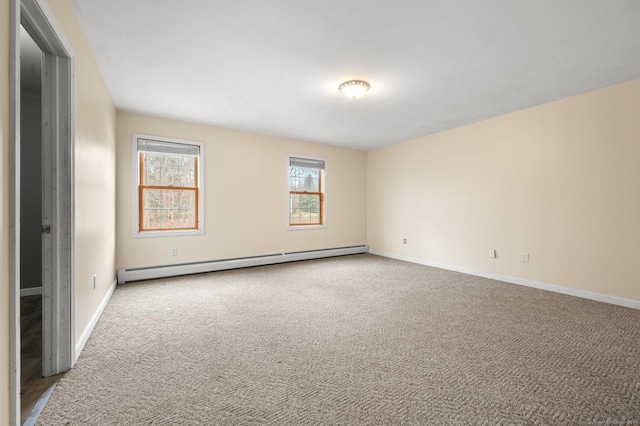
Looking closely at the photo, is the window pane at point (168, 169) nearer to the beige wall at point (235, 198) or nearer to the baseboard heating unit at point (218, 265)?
the beige wall at point (235, 198)

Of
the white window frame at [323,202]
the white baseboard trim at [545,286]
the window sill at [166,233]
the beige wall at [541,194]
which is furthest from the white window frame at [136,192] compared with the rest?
the white baseboard trim at [545,286]

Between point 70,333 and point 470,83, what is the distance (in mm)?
4304

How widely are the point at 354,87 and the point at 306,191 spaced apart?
3048 millimetres

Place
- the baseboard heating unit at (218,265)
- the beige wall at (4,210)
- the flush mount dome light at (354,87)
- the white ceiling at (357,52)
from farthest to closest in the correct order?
the baseboard heating unit at (218,265) → the flush mount dome light at (354,87) → the white ceiling at (357,52) → the beige wall at (4,210)

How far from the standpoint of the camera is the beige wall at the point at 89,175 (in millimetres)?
2084

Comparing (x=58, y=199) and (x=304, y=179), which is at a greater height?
(x=304, y=179)

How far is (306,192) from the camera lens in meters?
5.94

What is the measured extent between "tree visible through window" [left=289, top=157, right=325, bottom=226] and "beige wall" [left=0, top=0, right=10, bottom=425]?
4.53 m

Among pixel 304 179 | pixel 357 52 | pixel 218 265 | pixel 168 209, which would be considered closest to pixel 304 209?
pixel 304 179

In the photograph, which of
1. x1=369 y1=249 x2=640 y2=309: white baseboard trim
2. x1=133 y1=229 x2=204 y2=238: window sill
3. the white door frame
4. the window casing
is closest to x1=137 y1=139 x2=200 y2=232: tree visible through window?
x1=133 y1=229 x2=204 y2=238: window sill

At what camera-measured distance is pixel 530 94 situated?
3465 mm

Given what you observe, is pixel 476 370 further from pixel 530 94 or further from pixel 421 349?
pixel 530 94

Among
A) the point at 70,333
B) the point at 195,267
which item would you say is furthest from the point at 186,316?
the point at 195,267

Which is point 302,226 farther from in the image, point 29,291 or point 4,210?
point 4,210
